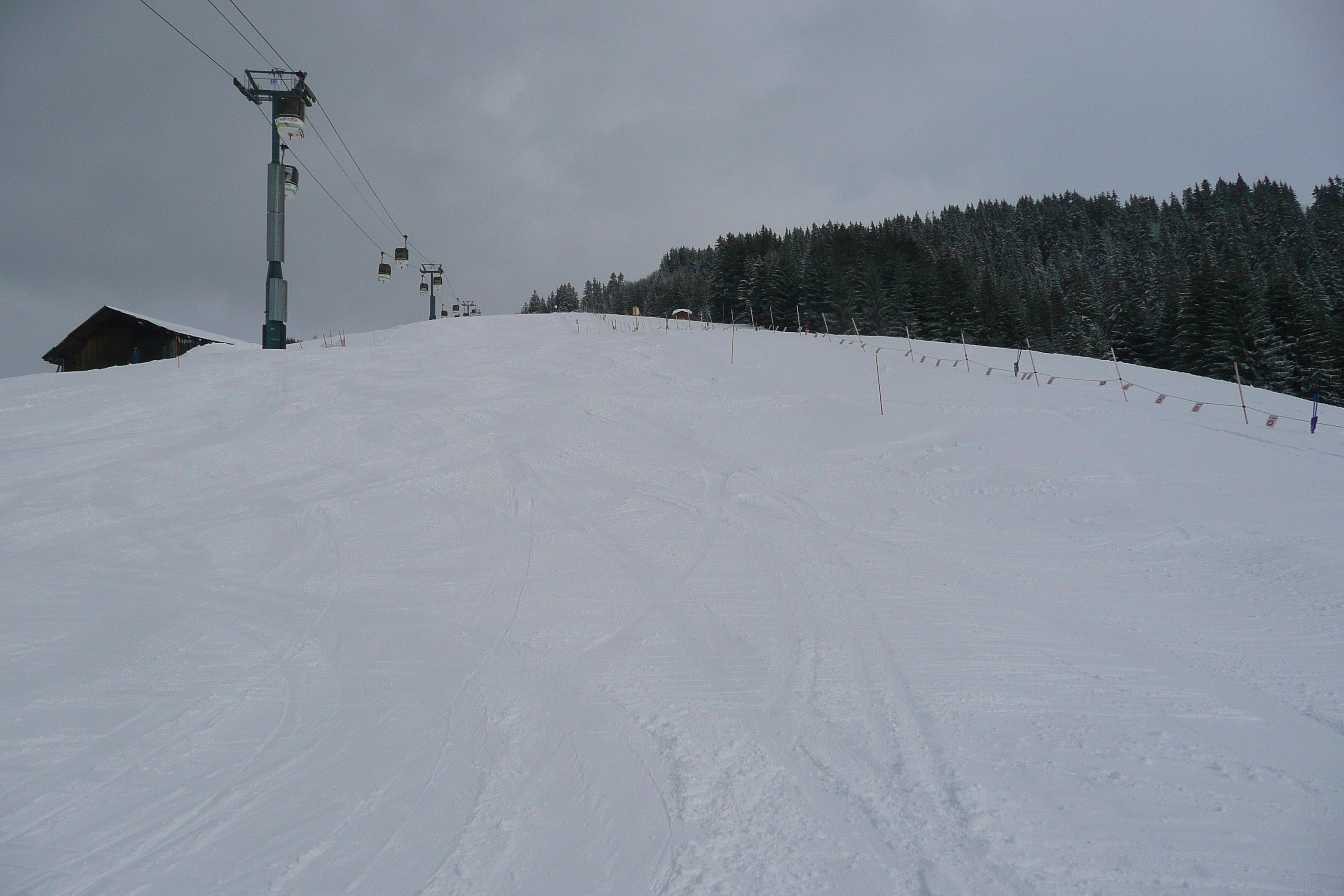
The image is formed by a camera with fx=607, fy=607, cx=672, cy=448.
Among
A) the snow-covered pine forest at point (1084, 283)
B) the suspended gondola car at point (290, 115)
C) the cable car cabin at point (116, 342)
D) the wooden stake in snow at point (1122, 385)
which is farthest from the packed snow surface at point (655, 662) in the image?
the snow-covered pine forest at point (1084, 283)

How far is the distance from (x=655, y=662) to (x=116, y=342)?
35.1 meters

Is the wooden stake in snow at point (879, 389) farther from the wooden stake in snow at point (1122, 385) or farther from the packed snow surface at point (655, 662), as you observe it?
the wooden stake in snow at point (1122, 385)

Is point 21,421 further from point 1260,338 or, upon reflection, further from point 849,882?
point 1260,338

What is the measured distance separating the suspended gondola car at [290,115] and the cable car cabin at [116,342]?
15920 millimetres

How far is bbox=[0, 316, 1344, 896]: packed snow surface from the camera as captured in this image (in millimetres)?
2887

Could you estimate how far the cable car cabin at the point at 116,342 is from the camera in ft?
89.6

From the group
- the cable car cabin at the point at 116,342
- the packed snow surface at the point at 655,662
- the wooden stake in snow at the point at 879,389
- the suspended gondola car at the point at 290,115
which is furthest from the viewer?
the cable car cabin at the point at 116,342

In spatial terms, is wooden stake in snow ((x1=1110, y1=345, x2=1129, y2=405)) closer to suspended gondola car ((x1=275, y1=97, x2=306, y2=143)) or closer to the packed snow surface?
the packed snow surface

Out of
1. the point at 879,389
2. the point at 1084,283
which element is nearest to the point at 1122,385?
the point at 879,389

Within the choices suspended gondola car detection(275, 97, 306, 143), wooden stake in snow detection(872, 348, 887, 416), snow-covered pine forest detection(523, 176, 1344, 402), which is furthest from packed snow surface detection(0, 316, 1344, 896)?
snow-covered pine forest detection(523, 176, 1344, 402)

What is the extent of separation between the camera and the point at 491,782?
3385 mm

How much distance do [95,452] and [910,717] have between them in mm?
11578

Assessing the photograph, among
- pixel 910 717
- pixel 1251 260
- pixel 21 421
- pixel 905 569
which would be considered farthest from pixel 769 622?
pixel 1251 260

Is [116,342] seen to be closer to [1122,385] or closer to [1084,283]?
[1122,385]
